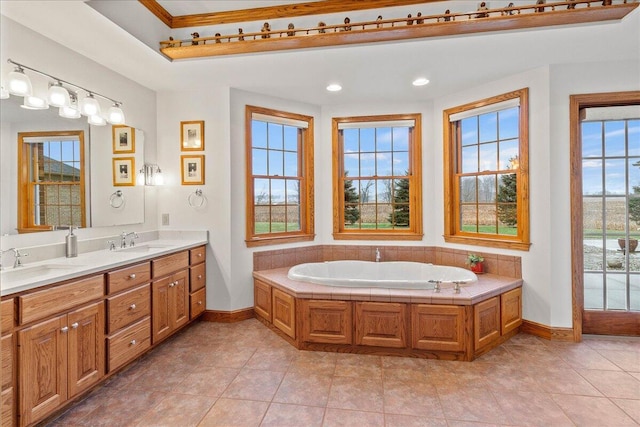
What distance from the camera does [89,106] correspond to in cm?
260

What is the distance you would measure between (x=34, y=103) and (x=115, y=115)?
0.64 meters

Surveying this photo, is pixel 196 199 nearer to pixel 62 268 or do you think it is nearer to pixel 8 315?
pixel 62 268

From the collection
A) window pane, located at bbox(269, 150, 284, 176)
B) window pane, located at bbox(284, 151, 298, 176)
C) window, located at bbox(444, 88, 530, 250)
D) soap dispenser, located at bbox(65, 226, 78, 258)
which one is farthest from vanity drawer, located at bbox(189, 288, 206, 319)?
window, located at bbox(444, 88, 530, 250)

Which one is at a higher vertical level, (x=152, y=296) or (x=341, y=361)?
(x=152, y=296)

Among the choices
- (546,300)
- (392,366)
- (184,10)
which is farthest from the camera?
(546,300)

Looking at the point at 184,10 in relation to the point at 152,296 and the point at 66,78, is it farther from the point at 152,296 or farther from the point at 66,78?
the point at 152,296

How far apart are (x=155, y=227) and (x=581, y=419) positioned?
379 centimetres

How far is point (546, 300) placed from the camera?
9.82ft

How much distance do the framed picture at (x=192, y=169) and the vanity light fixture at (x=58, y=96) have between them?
1.22m

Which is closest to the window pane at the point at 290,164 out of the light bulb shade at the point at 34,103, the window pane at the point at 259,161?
the window pane at the point at 259,161

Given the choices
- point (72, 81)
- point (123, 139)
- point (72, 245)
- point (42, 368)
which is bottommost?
point (42, 368)

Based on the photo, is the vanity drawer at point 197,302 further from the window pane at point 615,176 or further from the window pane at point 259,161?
the window pane at point 615,176

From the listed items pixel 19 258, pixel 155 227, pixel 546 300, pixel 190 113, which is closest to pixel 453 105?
pixel 546 300

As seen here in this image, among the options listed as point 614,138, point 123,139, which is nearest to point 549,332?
point 614,138
